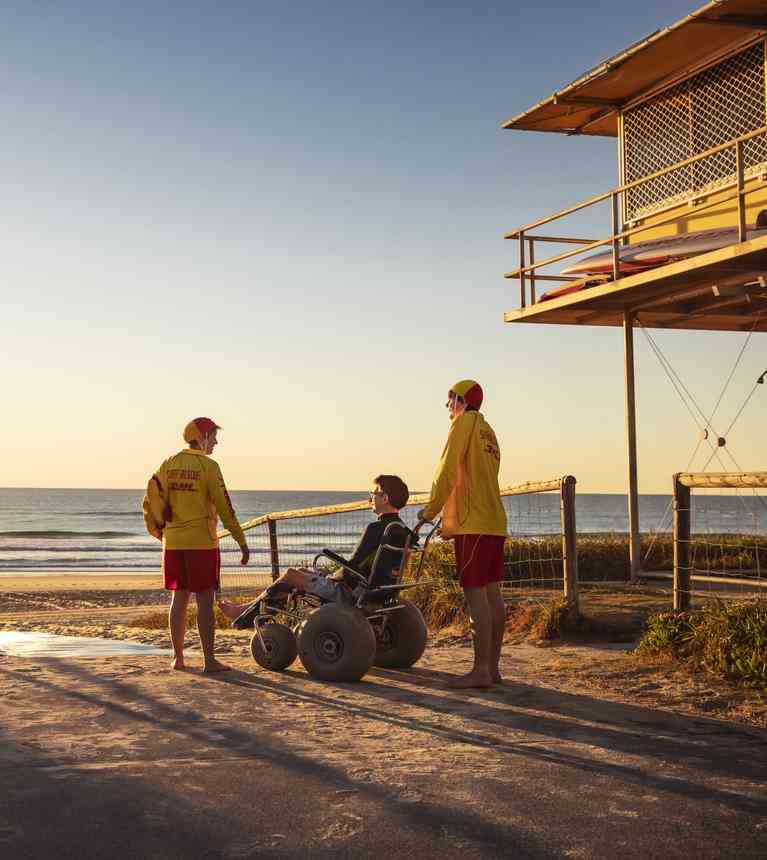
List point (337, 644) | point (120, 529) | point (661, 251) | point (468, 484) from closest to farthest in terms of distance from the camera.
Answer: point (468, 484) < point (337, 644) < point (661, 251) < point (120, 529)

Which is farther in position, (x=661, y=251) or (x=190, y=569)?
(x=661, y=251)

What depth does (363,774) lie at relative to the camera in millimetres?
5289

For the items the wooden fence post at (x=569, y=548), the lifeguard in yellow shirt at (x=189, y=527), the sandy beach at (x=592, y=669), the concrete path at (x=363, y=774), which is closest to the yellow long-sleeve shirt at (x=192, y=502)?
the lifeguard in yellow shirt at (x=189, y=527)

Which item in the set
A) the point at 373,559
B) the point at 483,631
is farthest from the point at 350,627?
the point at 483,631

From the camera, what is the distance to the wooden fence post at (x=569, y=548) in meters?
10.6

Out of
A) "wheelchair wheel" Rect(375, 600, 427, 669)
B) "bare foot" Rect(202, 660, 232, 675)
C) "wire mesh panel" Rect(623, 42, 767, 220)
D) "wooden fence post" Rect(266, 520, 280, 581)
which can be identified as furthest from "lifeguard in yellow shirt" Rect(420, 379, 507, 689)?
"wooden fence post" Rect(266, 520, 280, 581)

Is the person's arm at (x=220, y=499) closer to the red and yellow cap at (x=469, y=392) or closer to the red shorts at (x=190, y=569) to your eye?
the red shorts at (x=190, y=569)

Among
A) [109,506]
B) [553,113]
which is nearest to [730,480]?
[553,113]

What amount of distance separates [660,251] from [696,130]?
2159mm

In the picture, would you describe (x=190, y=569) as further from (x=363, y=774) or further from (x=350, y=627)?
(x=363, y=774)

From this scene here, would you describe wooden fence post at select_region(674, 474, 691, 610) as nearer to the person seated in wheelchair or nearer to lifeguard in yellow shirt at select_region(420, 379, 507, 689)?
lifeguard in yellow shirt at select_region(420, 379, 507, 689)

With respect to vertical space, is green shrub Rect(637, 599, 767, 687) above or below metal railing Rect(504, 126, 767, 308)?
below

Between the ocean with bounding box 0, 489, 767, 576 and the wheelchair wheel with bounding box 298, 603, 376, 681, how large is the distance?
177 inches

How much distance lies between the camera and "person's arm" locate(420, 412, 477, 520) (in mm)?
7711
